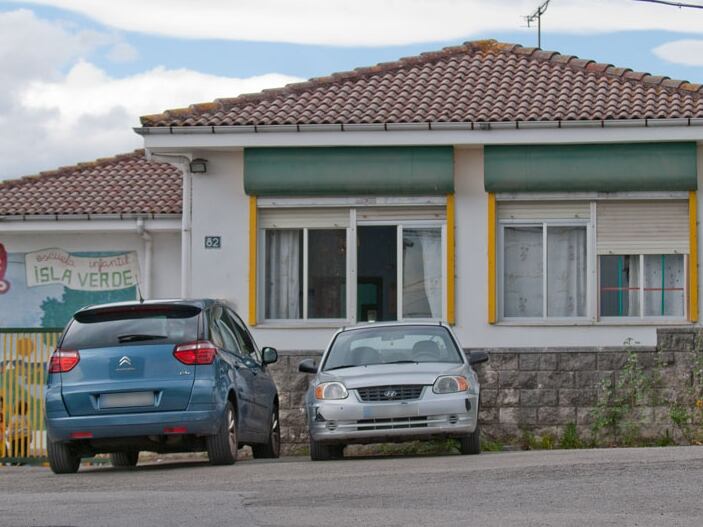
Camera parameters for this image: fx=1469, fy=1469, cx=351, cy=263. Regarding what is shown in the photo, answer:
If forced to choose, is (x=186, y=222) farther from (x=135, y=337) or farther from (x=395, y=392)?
(x=135, y=337)

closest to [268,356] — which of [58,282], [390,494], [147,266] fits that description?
[390,494]

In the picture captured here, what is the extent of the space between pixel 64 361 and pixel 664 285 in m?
10.5

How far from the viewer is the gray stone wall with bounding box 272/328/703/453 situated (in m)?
18.4

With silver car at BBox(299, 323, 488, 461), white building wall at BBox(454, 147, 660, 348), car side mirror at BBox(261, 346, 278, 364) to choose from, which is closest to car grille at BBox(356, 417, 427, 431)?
silver car at BBox(299, 323, 488, 461)

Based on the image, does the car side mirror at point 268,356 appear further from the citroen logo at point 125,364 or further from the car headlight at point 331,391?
the citroen logo at point 125,364

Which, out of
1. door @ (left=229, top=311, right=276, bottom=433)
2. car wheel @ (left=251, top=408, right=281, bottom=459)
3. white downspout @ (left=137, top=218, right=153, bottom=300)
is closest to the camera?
door @ (left=229, top=311, right=276, bottom=433)

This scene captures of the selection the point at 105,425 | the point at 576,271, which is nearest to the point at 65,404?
the point at 105,425

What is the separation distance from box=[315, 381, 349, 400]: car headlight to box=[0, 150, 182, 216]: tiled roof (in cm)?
1020

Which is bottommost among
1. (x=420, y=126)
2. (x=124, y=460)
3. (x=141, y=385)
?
(x=124, y=460)

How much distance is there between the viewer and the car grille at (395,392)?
15.0 meters

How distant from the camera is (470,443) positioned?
15.3 metres

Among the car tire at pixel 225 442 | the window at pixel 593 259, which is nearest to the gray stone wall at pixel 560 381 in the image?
the window at pixel 593 259

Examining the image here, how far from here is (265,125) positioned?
21.4m

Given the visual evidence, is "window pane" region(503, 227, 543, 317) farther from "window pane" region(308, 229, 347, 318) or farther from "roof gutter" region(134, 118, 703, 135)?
"window pane" region(308, 229, 347, 318)
